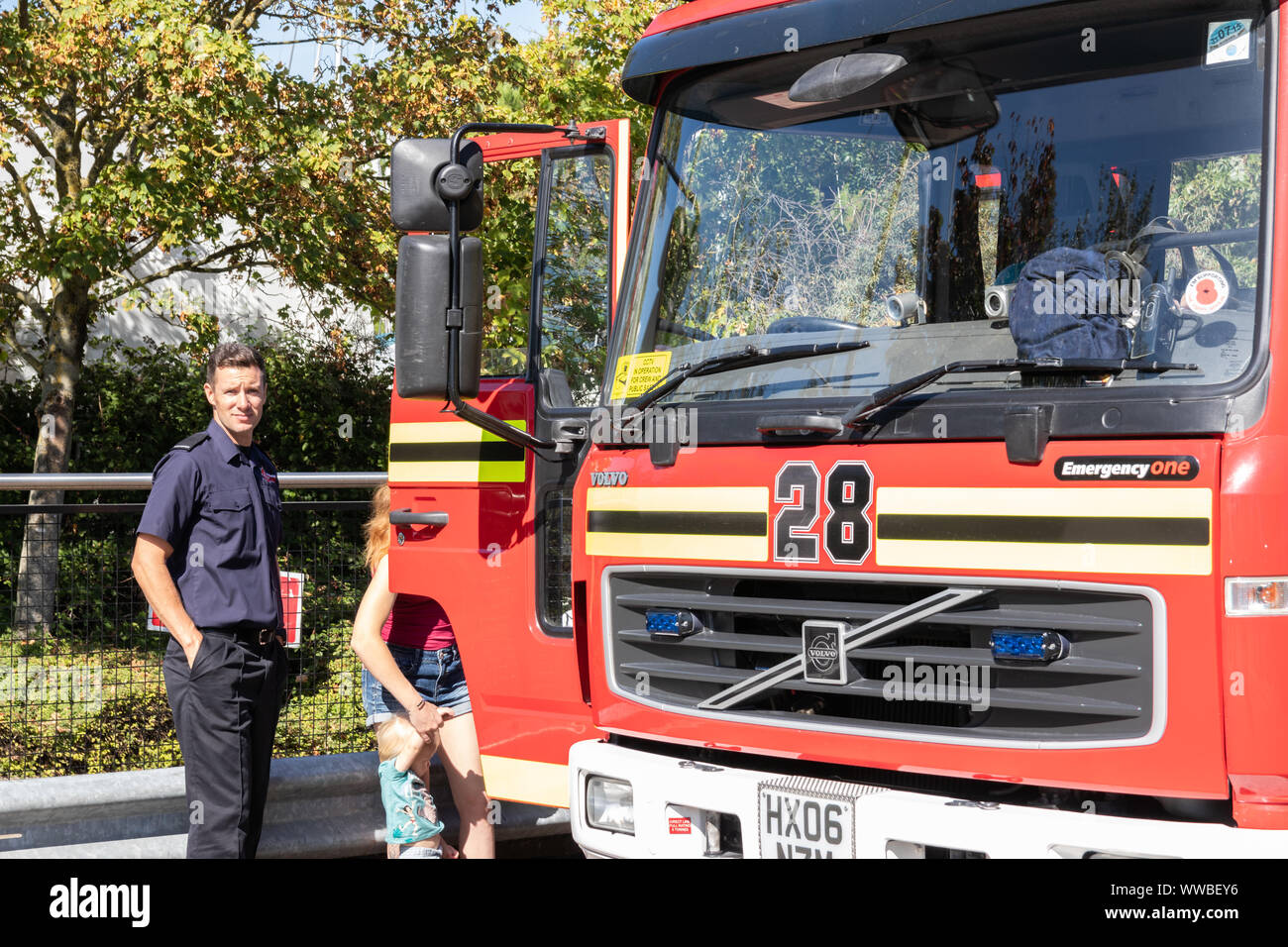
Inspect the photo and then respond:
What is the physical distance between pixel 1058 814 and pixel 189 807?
2.78 metres

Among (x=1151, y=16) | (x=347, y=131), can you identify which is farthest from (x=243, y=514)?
(x=347, y=131)

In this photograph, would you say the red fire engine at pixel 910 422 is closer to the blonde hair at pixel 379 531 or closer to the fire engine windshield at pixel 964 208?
the fire engine windshield at pixel 964 208

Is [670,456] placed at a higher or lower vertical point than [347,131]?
lower

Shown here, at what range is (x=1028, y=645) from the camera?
11.2 feet

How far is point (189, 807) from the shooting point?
4.43m

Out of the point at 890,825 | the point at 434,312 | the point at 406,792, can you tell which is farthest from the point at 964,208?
the point at 406,792

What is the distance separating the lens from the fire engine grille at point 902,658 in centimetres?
332

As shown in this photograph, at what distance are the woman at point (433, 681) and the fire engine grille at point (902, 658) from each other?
1119 mm

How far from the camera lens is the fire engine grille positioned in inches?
131

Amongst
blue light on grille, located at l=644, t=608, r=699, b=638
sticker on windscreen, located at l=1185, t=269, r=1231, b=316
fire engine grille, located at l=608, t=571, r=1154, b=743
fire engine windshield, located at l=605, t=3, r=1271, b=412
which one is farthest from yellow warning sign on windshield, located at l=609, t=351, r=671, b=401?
sticker on windscreen, located at l=1185, t=269, r=1231, b=316

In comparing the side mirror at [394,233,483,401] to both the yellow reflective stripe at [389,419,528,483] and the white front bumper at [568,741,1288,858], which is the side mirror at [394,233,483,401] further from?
the white front bumper at [568,741,1288,858]

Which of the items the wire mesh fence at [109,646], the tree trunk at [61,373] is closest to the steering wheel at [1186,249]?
the wire mesh fence at [109,646]

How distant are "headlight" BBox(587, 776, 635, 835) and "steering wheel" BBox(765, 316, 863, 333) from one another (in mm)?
1480
